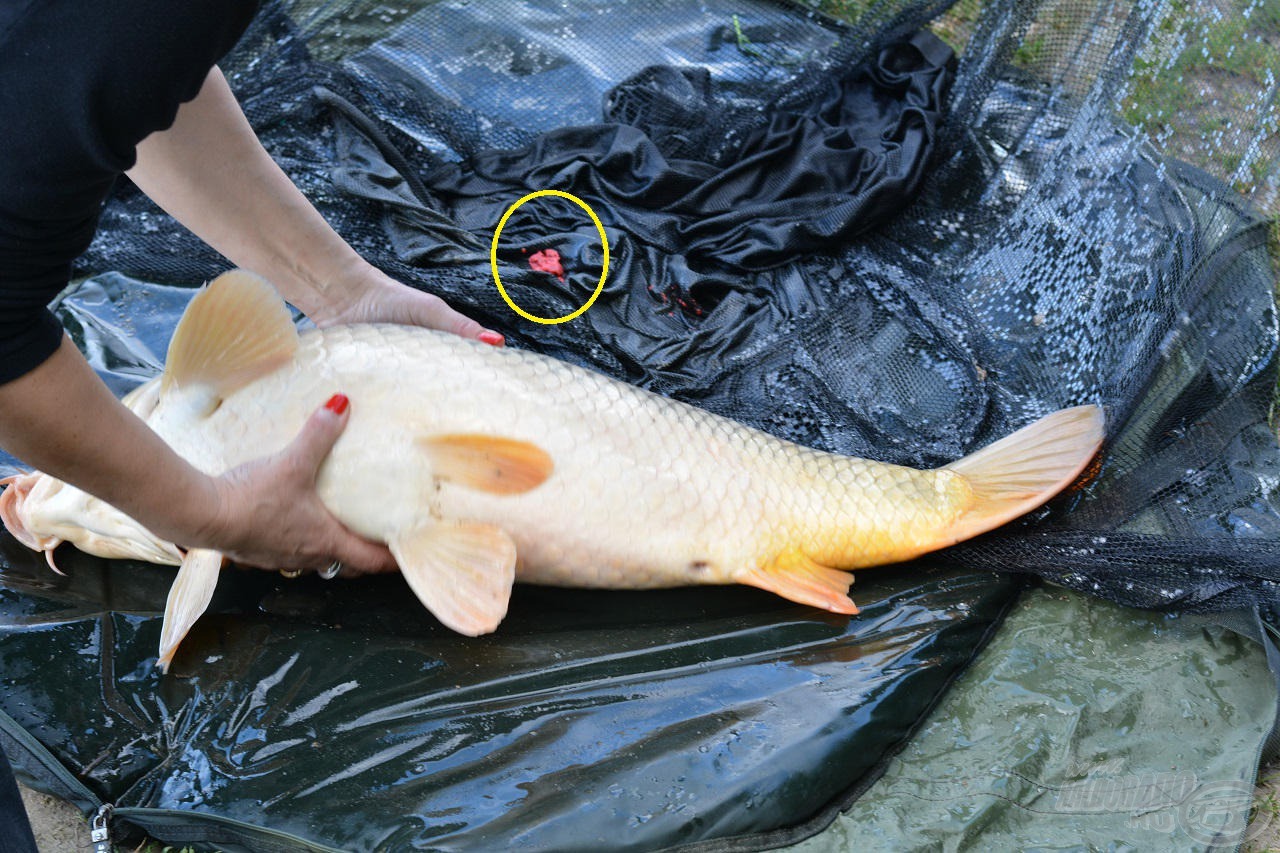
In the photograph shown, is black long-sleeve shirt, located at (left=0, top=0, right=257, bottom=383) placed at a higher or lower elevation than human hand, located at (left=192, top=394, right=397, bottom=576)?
higher

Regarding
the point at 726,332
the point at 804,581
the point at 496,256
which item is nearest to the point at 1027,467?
the point at 804,581

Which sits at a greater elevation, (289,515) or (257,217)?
(257,217)

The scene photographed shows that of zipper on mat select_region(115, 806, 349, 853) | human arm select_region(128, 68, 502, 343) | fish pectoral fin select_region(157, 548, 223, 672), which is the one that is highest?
human arm select_region(128, 68, 502, 343)

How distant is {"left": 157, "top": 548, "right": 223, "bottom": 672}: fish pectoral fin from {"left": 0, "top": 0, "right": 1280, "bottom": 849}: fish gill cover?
0.21 feet

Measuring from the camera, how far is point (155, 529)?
50.7 inches

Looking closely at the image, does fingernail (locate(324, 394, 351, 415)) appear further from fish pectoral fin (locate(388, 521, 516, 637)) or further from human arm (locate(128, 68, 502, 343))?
human arm (locate(128, 68, 502, 343))

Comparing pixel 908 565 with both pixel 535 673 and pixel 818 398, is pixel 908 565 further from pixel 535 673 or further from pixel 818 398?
pixel 535 673

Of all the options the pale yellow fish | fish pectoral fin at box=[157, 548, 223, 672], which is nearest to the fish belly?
the pale yellow fish

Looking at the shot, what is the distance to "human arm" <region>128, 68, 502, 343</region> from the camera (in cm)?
151

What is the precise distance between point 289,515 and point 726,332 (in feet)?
A: 3.31

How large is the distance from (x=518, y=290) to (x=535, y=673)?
Answer: 2.87ft

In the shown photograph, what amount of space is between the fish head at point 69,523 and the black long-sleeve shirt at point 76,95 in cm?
61

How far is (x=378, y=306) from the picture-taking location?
1787 millimetres

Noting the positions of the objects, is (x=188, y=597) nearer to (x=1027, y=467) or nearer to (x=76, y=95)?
(x=76, y=95)
